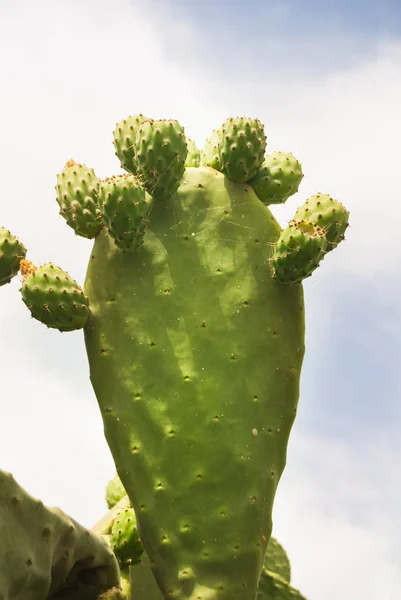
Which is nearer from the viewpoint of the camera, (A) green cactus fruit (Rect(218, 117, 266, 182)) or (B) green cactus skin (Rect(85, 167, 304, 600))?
(B) green cactus skin (Rect(85, 167, 304, 600))

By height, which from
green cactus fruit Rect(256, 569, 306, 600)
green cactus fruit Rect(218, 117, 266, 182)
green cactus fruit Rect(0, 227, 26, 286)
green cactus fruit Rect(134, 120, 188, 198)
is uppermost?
green cactus fruit Rect(218, 117, 266, 182)

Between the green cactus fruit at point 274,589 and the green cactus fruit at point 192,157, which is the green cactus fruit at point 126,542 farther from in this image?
the green cactus fruit at point 192,157

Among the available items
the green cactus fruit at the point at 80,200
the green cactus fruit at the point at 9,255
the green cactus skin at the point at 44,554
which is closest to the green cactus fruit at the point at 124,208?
the green cactus fruit at the point at 80,200

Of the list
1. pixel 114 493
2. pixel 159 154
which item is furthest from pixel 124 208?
pixel 114 493

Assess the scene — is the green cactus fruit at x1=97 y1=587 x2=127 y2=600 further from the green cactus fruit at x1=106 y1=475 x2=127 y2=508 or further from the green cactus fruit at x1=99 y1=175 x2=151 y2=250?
the green cactus fruit at x1=99 y1=175 x2=151 y2=250

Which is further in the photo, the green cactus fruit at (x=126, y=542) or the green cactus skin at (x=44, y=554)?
the green cactus fruit at (x=126, y=542)

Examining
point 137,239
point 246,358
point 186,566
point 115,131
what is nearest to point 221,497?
point 186,566

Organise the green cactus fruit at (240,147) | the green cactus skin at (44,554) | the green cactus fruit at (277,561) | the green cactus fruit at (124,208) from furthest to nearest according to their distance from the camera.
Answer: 1. the green cactus fruit at (277,561)
2. the green cactus fruit at (240,147)
3. the green cactus fruit at (124,208)
4. the green cactus skin at (44,554)

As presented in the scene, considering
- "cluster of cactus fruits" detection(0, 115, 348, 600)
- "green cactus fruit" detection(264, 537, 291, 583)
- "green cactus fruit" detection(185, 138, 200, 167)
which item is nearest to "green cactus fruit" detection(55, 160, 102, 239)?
"cluster of cactus fruits" detection(0, 115, 348, 600)
